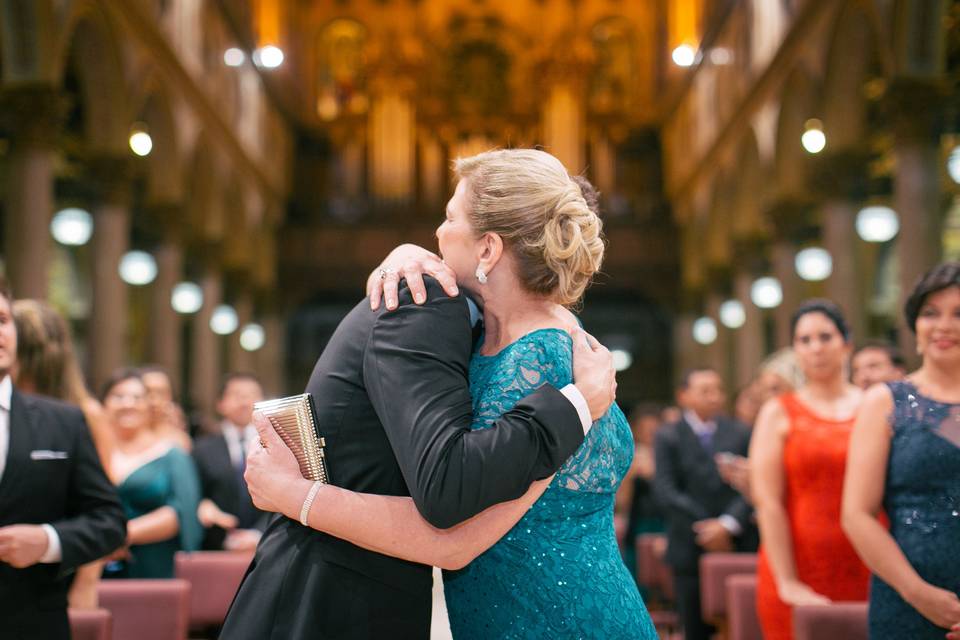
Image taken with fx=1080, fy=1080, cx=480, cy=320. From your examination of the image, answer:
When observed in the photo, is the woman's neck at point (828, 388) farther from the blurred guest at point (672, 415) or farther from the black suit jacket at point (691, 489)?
the blurred guest at point (672, 415)

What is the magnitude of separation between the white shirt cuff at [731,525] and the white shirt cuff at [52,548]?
422 cm

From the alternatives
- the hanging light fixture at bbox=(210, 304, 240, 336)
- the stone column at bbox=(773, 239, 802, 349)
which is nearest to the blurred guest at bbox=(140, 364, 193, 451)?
the stone column at bbox=(773, 239, 802, 349)

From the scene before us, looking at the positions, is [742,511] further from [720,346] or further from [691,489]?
[720,346]

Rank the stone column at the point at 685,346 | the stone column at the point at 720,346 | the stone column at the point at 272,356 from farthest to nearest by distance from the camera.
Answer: the stone column at the point at 272,356, the stone column at the point at 685,346, the stone column at the point at 720,346

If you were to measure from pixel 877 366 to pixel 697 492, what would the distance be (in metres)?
1.46

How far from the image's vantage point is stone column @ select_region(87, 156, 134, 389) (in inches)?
551

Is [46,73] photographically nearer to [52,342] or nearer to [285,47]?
[52,342]

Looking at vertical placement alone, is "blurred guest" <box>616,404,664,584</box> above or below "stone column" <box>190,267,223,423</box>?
below

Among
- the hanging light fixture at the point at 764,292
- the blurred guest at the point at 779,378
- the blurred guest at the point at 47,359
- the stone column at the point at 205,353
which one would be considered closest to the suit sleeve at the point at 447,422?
the blurred guest at the point at 47,359

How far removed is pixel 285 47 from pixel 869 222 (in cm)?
1318

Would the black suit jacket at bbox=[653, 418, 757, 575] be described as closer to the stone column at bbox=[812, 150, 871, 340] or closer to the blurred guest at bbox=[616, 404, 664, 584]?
the blurred guest at bbox=[616, 404, 664, 584]

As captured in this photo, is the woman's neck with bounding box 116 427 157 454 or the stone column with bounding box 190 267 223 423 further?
the stone column with bounding box 190 267 223 423

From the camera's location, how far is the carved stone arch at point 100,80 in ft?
43.7

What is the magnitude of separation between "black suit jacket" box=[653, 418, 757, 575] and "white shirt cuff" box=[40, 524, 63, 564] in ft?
13.6
